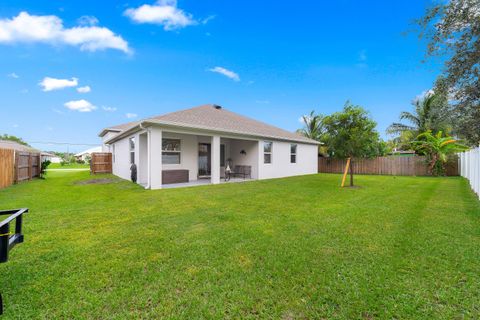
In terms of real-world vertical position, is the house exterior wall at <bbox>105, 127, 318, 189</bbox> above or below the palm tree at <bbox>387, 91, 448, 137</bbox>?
below

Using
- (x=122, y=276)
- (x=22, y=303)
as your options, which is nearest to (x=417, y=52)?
(x=122, y=276)

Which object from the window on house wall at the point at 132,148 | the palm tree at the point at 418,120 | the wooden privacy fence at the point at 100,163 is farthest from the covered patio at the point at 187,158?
the palm tree at the point at 418,120

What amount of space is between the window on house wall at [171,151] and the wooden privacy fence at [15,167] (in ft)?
21.3

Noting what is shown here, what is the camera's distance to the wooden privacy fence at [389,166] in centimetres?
1540

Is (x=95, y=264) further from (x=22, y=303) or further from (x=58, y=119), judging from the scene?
(x=58, y=119)

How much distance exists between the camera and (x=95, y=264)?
8.96 ft

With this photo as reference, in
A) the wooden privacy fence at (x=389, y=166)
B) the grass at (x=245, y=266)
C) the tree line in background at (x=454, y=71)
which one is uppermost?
the tree line in background at (x=454, y=71)

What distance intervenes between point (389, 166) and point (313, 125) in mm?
9369

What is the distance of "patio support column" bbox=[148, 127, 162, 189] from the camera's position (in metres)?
8.62

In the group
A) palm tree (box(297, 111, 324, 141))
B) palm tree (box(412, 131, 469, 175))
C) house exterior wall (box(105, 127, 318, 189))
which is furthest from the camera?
palm tree (box(297, 111, 324, 141))

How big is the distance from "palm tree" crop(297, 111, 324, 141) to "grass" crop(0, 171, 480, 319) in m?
19.6

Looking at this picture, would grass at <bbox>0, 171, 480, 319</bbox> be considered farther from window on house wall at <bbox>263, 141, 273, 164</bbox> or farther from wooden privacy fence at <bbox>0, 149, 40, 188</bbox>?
window on house wall at <bbox>263, 141, 273, 164</bbox>

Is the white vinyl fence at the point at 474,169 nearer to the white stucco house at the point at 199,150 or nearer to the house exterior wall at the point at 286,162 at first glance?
the white stucco house at the point at 199,150

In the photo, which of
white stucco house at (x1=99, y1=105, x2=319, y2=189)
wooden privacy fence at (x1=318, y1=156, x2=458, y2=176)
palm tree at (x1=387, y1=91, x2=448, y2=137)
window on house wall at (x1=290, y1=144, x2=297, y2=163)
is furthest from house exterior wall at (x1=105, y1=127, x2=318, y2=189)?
palm tree at (x1=387, y1=91, x2=448, y2=137)
